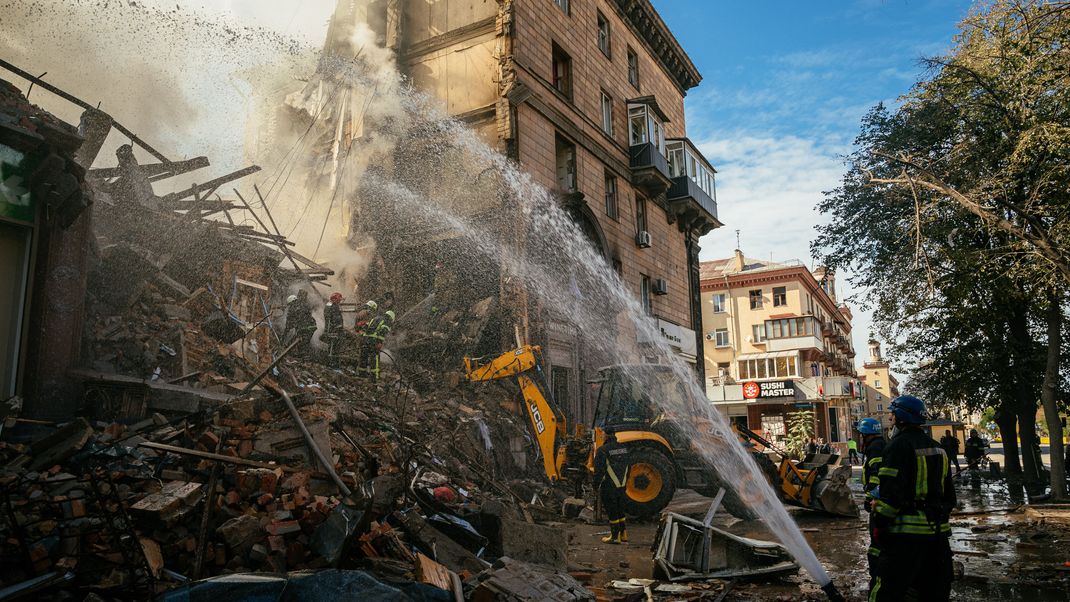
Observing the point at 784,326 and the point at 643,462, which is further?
the point at 784,326

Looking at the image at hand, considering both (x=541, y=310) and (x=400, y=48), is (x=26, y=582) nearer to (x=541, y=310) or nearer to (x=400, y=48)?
(x=541, y=310)

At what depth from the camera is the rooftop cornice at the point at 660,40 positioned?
25.6 metres

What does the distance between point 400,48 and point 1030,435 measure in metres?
20.7

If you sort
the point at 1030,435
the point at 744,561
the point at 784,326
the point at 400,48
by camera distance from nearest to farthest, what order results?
the point at 744,561 < the point at 1030,435 < the point at 400,48 < the point at 784,326

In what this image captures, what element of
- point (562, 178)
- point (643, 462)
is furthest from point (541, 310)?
point (643, 462)

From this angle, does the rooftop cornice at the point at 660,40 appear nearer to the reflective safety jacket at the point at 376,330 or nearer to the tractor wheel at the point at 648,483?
the reflective safety jacket at the point at 376,330

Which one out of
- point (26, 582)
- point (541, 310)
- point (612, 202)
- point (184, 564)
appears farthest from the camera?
point (612, 202)

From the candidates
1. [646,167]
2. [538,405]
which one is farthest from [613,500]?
[646,167]

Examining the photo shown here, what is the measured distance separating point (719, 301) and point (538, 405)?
138 ft

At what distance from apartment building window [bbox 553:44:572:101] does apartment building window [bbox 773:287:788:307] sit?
106ft

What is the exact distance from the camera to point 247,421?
7.49 metres

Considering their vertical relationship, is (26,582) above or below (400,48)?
below

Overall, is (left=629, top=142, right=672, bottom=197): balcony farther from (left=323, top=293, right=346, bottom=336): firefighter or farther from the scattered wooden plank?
the scattered wooden plank

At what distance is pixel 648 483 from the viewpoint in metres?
9.73
